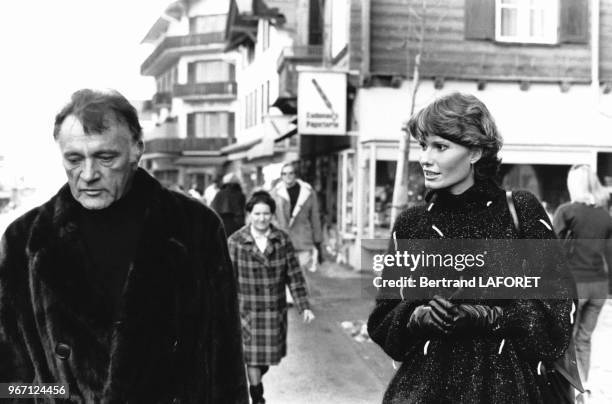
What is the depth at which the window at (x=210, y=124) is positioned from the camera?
5856 centimetres

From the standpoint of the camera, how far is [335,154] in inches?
755

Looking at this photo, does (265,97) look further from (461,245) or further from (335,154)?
(461,245)

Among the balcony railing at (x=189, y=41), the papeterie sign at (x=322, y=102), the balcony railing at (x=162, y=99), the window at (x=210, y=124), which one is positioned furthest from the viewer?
the balcony railing at (x=162, y=99)

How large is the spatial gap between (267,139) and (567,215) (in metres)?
17.1

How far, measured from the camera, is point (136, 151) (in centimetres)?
297

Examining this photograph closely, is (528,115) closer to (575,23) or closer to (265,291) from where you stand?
(575,23)

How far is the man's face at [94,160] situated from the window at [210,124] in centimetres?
5533

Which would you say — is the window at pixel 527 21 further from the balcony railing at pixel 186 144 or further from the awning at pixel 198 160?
the awning at pixel 198 160

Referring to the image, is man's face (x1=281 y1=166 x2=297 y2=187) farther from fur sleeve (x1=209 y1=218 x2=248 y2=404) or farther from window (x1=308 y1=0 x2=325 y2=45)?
window (x1=308 y1=0 x2=325 y2=45)

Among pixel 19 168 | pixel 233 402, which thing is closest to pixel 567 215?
pixel 233 402

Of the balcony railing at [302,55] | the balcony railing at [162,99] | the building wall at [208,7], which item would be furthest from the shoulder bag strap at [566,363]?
the balcony railing at [162,99]

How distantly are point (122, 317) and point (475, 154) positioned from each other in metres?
1.32

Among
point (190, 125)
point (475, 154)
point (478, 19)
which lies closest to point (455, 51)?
point (478, 19)

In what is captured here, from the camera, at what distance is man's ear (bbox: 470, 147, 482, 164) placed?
3203 mm
